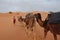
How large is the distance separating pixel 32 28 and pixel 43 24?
2.89 metres

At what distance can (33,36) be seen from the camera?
13.5 m

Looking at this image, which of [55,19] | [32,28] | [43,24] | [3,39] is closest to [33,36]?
[32,28]

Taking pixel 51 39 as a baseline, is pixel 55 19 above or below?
above

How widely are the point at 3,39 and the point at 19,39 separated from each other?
93 cm

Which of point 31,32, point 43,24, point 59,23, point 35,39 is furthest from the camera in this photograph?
point 31,32

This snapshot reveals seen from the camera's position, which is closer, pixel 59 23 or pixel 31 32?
pixel 59 23

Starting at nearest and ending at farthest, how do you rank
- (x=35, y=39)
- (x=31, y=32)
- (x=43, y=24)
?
(x=43, y=24)
(x=35, y=39)
(x=31, y=32)

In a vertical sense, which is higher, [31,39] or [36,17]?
[36,17]

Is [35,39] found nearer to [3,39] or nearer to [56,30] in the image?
[3,39]

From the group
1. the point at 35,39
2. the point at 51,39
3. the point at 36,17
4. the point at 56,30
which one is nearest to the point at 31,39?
the point at 35,39

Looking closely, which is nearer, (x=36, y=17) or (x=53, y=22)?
(x=53, y=22)

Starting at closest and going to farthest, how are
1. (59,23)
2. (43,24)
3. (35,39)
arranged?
(59,23) → (43,24) → (35,39)

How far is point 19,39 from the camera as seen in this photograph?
13.5m

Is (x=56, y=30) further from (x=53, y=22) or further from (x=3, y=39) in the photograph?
(x=3, y=39)
